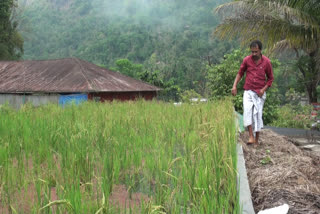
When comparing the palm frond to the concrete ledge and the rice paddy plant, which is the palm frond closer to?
the rice paddy plant

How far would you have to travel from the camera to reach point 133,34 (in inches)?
3095

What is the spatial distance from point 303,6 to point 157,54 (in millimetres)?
60584

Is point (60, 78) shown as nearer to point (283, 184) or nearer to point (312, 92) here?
point (312, 92)

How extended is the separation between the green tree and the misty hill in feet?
17.9

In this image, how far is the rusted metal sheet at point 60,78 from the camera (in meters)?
20.2

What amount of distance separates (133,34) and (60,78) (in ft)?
193

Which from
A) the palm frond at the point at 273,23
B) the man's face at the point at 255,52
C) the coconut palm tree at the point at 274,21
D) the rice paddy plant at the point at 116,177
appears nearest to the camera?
the rice paddy plant at the point at 116,177

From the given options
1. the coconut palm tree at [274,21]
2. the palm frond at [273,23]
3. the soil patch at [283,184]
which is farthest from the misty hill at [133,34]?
the soil patch at [283,184]

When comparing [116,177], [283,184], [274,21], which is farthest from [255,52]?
[274,21]

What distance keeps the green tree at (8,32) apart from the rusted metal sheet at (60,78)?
4.45m

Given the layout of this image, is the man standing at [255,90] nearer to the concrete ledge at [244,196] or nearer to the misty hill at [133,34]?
the concrete ledge at [244,196]

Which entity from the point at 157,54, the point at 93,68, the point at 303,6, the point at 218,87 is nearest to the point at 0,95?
the point at 93,68

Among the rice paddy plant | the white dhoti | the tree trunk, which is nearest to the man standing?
the white dhoti

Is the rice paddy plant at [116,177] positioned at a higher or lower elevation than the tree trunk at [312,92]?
lower
